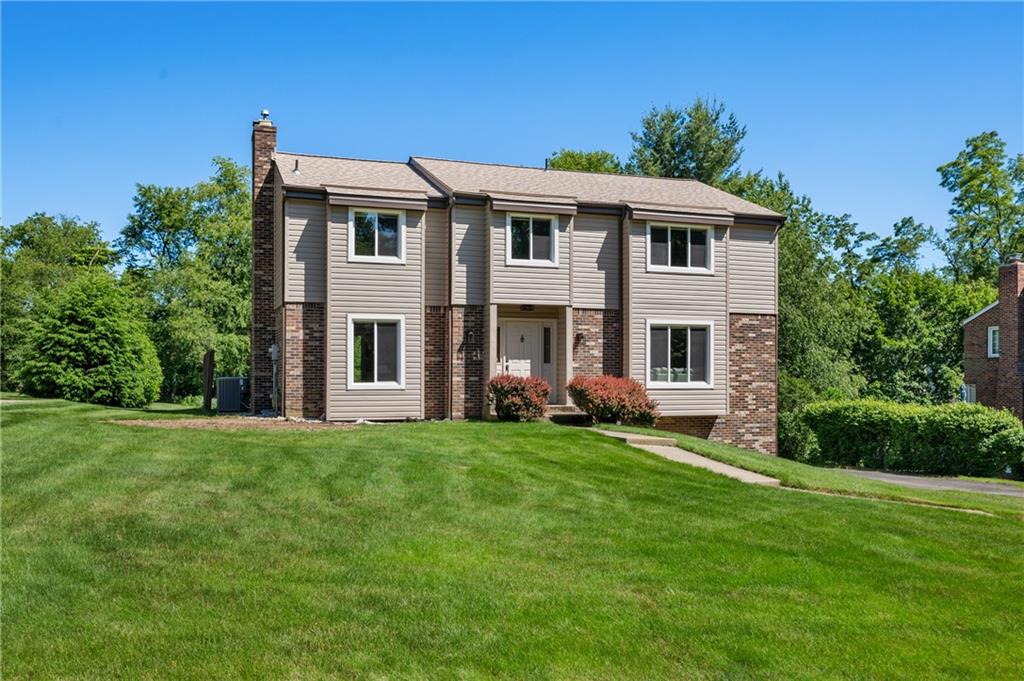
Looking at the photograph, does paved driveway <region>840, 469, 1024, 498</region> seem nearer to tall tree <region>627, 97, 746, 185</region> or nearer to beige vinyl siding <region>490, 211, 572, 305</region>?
beige vinyl siding <region>490, 211, 572, 305</region>

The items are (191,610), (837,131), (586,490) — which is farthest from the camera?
(837,131)

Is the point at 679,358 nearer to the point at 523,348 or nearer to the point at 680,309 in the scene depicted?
the point at 680,309

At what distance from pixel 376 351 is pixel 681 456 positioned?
845 centimetres

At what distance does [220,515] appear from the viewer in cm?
838

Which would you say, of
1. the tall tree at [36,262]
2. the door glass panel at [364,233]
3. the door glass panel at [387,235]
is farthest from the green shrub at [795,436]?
the tall tree at [36,262]

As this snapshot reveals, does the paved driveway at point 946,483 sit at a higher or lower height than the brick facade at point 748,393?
lower

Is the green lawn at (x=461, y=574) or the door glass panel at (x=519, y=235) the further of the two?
the door glass panel at (x=519, y=235)

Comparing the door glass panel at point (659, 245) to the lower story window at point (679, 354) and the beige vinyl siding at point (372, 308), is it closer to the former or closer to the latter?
the lower story window at point (679, 354)

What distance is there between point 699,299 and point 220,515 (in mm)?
16507

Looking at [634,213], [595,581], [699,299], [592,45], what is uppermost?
[592,45]

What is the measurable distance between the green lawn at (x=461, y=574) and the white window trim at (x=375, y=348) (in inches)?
305

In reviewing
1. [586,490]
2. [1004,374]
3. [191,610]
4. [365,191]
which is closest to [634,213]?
[365,191]

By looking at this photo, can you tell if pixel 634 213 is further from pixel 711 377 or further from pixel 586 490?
pixel 586 490

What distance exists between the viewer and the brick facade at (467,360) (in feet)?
67.9
